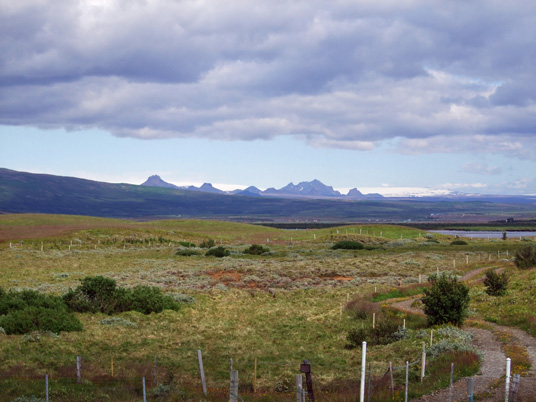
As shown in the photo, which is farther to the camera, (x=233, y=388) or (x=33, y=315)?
(x=33, y=315)

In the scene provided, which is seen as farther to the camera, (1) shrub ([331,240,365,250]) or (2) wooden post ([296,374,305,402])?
(1) shrub ([331,240,365,250])

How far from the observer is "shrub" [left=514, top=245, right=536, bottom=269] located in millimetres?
43156

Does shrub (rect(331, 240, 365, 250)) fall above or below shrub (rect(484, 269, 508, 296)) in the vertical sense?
below

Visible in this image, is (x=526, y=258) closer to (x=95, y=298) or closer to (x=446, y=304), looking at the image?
(x=446, y=304)

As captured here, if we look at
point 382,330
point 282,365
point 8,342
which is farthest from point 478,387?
point 8,342

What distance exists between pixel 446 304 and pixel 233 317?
11680mm

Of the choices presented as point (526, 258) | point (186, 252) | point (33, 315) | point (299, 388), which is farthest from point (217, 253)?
point (299, 388)

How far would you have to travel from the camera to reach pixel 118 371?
62.9ft

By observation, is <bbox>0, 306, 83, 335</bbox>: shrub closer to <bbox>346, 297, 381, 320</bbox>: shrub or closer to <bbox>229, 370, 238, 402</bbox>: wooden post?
<bbox>229, 370, 238, 402</bbox>: wooden post

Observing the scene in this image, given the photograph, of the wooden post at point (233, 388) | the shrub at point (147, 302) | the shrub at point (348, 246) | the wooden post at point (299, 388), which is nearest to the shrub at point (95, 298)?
the shrub at point (147, 302)

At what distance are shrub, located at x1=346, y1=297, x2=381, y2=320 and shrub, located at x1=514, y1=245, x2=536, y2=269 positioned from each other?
1747 centimetres

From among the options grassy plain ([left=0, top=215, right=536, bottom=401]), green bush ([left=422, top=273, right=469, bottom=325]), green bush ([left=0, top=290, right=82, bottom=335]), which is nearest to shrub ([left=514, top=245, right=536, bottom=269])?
grassy plain ([left=0, top=215, right=536, bottom=401])

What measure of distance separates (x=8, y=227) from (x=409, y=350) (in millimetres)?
91860

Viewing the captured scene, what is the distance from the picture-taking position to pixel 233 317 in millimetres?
31141
